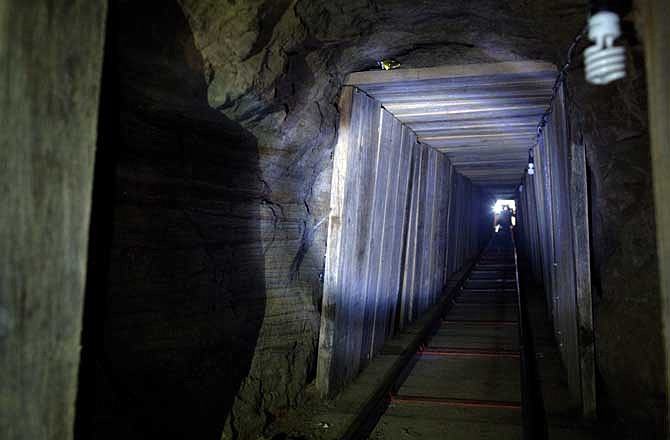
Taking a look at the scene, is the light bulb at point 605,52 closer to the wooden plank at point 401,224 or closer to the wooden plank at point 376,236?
the wooden plank at point 376,236

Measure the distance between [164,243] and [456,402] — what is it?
3.48 meters

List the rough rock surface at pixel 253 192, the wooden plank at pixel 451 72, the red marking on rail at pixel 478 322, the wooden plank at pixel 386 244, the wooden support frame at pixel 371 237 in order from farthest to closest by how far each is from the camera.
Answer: the red marking on rail at pixel 478 322
the wooden plank at pixel 386 244
the wooden support frame at pixel 371 237
the wooden plank at pixel 451 72
the rough rock surface at pixel 253 192

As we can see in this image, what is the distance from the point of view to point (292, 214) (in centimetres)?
468

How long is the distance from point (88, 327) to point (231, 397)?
2.05 metres

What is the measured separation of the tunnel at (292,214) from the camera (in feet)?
6.60

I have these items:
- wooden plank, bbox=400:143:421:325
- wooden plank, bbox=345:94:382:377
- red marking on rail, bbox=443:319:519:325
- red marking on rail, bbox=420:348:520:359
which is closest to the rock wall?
red marking on rail, bbox=420:348:520:359

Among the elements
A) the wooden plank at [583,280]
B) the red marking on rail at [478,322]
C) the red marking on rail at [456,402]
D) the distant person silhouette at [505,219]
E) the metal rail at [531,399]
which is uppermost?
the distant person silhouette at [505,219]

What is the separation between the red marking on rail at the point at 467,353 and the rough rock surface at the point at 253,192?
2.13 meters

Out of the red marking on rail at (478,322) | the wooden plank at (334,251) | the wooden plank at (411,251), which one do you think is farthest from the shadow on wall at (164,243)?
the red marking on rail at (478,322)

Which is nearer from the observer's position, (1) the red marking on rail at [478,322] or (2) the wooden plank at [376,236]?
(2) the wooden plank at [376,236]

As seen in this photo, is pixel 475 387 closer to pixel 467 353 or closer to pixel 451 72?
pixel 467 353

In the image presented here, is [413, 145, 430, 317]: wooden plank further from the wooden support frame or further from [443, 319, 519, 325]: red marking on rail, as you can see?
[443, 319, 519, 325]: red marking on rail

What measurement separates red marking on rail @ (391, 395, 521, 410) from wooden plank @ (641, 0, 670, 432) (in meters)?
3.05

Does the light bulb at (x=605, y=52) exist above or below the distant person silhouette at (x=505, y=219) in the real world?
below
